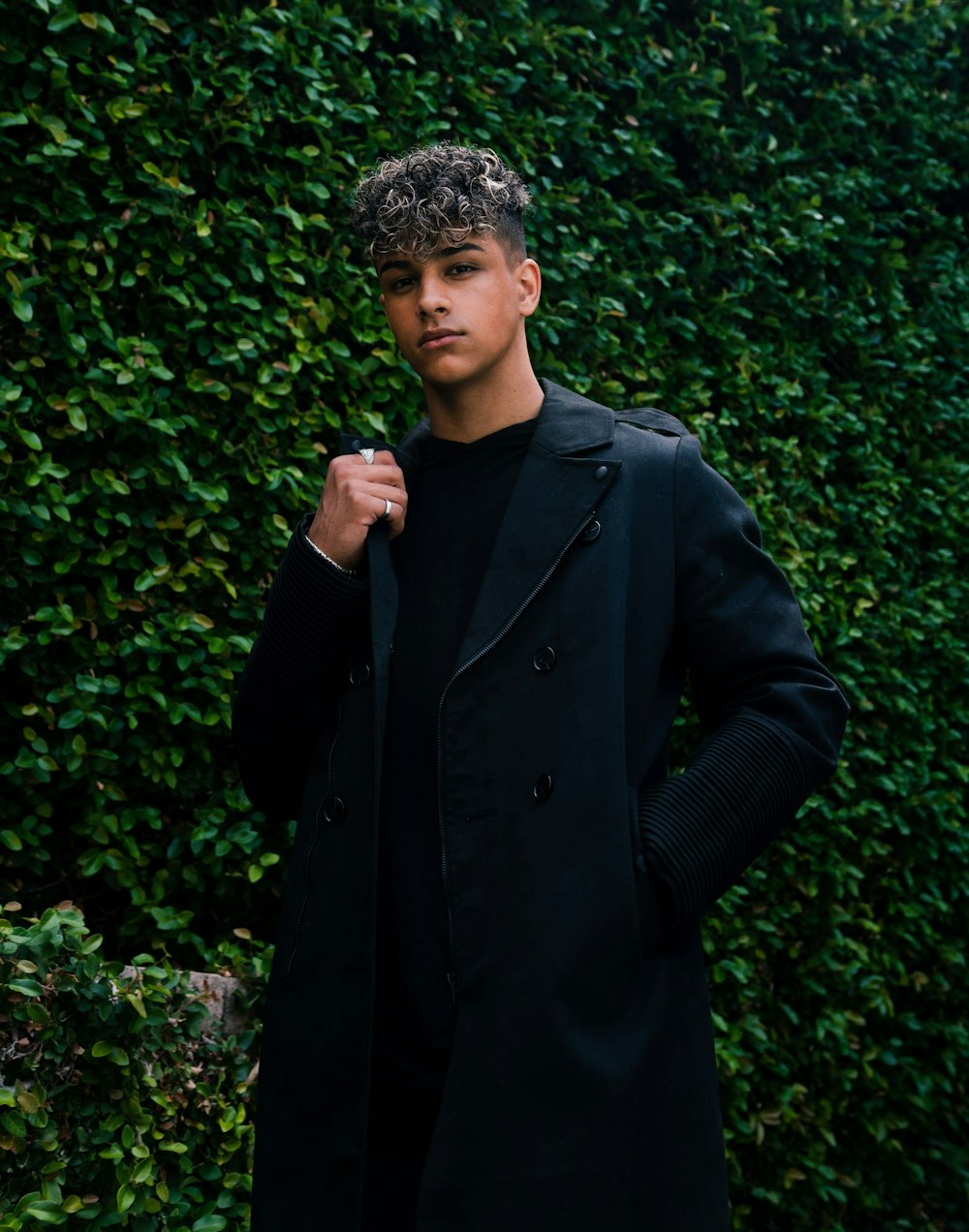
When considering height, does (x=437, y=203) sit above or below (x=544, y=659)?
above

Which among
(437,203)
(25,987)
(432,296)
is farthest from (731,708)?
(25,987)

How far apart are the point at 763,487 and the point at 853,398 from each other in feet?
1.96

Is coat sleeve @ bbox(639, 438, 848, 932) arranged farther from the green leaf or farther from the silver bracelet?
the green leaf

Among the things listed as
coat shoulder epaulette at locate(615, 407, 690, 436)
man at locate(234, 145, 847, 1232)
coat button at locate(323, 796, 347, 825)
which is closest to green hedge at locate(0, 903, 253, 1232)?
man at locate(234, 145, 847, 1232)

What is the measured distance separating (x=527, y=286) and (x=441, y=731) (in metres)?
0.84

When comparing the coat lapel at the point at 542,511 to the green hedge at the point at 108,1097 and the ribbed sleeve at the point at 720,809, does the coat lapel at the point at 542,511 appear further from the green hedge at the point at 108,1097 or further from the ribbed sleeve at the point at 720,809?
the green hedge at the point at 108,1097

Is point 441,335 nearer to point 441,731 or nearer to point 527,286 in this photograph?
point 527,286

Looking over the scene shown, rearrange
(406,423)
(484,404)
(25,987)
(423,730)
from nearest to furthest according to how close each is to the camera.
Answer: (423,730), (484,404), (25,987), (406,423)

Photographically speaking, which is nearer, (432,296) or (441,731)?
(441,731)

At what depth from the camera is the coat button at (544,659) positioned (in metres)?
1.98

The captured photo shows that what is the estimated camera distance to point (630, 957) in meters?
1.88

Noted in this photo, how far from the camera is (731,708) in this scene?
2.13m

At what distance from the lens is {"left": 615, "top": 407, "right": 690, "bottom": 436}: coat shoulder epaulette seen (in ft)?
7.45

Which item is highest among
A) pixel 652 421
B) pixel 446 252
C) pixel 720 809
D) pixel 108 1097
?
pixel 446 252
